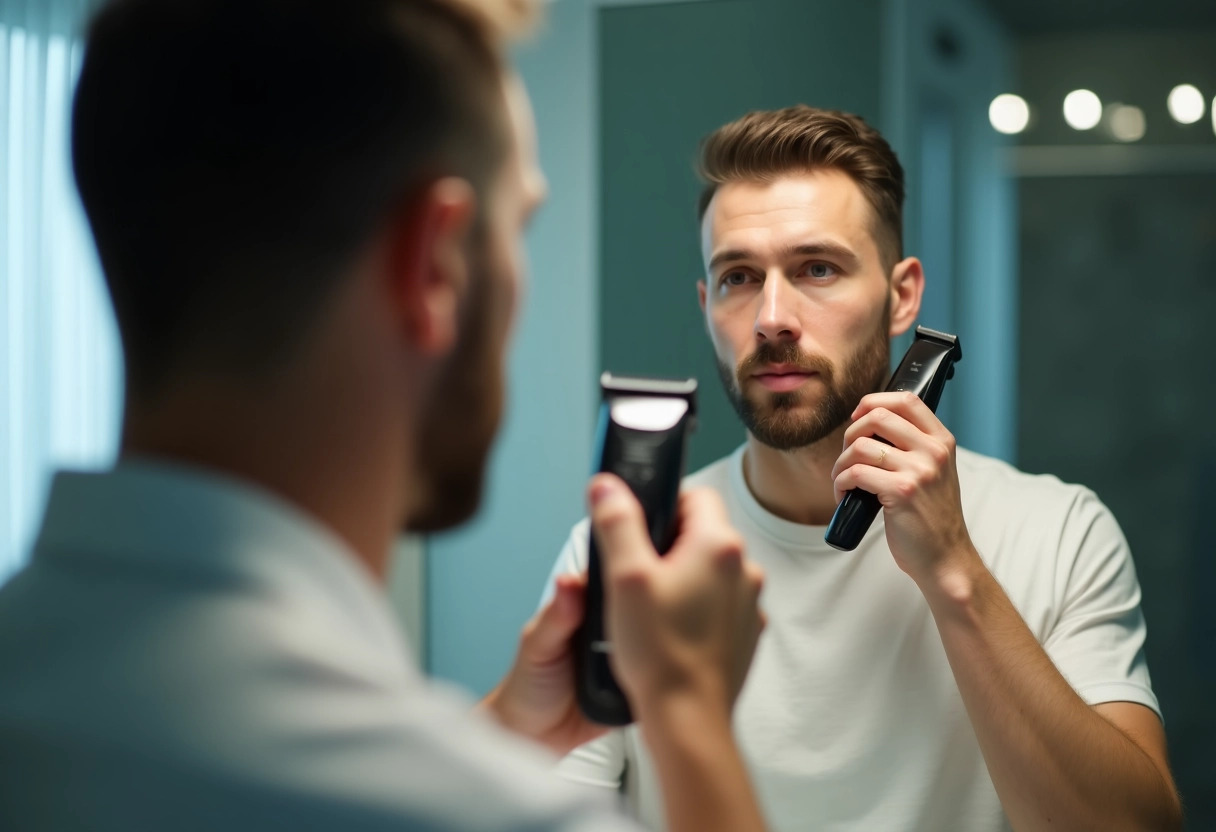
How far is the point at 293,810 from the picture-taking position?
0.33 meters

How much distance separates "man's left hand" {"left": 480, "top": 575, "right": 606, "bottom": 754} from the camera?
62cm

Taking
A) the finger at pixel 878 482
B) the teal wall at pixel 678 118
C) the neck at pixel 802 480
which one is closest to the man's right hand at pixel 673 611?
the finger at pixel 878 482

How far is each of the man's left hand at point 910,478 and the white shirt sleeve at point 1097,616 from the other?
0.50 feet

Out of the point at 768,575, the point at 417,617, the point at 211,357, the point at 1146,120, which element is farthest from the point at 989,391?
the point at 211,357

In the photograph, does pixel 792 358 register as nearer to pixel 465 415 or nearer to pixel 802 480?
pixel 802 480

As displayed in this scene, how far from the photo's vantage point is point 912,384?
966mm

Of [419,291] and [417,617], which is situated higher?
[419,291]

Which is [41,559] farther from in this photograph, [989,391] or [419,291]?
[989,391]

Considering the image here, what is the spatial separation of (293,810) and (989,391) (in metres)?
1.41

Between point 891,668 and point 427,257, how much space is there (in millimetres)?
743

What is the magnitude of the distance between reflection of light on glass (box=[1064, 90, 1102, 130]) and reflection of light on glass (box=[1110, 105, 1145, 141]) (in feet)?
0.07

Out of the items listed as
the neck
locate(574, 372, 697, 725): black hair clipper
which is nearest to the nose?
the neck

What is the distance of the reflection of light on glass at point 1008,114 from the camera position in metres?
1.55

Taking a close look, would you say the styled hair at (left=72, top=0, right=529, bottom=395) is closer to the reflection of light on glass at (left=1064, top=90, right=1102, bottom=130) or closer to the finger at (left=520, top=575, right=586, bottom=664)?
the finger at (left=520, top=575, right=586, bottom=664)
